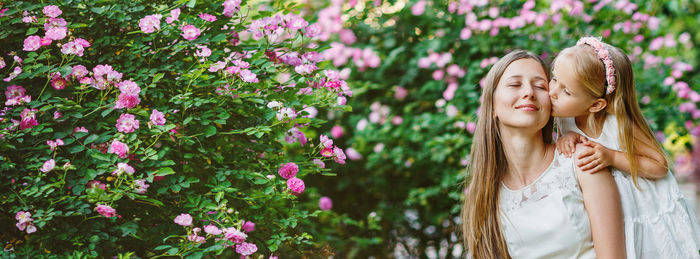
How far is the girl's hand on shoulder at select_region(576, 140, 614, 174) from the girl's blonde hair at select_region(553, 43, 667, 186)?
79 millimetres

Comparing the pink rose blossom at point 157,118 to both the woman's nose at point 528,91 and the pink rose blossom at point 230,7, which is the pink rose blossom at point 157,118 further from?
the woman's nose at point 528,91

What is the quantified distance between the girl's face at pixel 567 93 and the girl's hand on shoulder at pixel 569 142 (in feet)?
0.24

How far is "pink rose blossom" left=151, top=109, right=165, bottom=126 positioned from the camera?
5.94 ft

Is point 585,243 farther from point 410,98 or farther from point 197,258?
point 410,98

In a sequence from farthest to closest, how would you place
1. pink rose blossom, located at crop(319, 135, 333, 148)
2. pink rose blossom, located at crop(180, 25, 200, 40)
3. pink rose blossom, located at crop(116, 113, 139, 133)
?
pink rose blossom, located at crop(319, 135, 333, 148)
pink rose blossom, located at crop(180, 25, 200, 40)
pink rose blossom, located at crop(116, 113, 139, 133)

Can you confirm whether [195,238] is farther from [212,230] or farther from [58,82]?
[58,82]

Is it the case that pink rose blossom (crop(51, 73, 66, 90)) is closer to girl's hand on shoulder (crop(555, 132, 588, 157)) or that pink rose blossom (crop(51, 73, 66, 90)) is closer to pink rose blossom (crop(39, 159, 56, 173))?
pink rose blossom (crop(39, 159, 56, 173))

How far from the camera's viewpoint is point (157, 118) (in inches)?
71.7

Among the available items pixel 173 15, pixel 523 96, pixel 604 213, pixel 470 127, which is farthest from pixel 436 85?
pixel 173 15

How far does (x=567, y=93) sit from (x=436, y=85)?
88.9 inches

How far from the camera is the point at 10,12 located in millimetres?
1854

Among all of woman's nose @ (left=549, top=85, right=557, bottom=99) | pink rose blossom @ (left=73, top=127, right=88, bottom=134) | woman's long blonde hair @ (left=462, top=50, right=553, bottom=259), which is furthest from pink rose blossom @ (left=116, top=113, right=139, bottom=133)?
woman's nose @ (left=549, top=85, right=557, bottom=99)

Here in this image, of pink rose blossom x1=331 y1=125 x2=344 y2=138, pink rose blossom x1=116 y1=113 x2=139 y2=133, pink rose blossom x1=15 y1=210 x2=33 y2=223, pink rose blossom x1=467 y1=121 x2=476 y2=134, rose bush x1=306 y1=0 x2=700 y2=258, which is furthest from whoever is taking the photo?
pink rose blossom x1=331 y1=125 x2=344 y2=138

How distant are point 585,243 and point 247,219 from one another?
3.68ft
